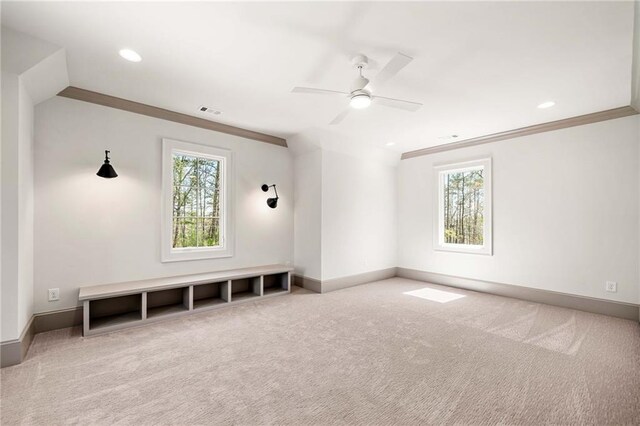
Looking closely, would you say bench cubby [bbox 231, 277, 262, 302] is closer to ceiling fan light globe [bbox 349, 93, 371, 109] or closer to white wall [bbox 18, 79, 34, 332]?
white wall [bbox 18, 79, 34, 332]

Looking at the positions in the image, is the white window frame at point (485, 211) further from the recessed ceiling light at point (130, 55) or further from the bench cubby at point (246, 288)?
the recessed ceiling light at point (130, 55)

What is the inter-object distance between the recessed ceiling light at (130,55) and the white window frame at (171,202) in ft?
4.52

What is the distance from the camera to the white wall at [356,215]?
5074 millimetres

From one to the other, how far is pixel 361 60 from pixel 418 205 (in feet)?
13.0

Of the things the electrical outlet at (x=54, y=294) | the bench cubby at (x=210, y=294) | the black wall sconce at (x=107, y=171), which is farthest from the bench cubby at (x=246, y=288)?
the black wall sconce at (x=107, y=171)

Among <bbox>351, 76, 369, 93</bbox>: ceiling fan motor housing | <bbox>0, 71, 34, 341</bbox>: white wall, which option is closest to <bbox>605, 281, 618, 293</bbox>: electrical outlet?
<bbox>351, 76, 369, 93</bbox>: ceiling fan motor housing

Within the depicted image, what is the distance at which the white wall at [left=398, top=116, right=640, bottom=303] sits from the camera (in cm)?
372

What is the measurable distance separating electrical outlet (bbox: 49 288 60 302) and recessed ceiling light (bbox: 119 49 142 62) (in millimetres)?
2600

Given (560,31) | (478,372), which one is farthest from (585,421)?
(560,31)

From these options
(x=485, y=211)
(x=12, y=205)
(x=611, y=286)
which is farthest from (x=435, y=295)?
(x=12, y=205)

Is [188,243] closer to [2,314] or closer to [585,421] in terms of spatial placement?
[2,314]

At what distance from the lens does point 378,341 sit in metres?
2.96

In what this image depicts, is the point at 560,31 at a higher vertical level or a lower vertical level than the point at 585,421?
higher

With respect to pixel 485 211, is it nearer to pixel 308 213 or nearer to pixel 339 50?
pixel 308 213
